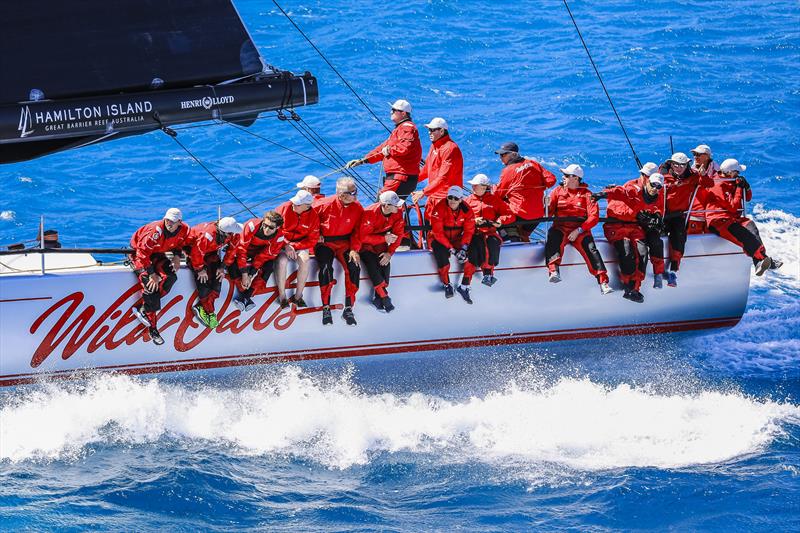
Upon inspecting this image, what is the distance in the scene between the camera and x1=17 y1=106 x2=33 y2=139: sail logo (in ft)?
28.3

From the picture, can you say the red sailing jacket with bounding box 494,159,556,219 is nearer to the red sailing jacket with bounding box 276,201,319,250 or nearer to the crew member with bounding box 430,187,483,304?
the crew member with bounding box 430,187,483,304

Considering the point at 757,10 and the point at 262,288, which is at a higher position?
the point at 757,10

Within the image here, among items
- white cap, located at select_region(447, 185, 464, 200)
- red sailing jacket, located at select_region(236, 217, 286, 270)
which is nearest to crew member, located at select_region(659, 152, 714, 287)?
white cap, located at select_region(447, 185, 464, 200)

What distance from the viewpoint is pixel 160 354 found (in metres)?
10.1

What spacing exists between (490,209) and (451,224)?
45 centimetres

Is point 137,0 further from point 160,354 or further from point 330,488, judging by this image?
point 330,488

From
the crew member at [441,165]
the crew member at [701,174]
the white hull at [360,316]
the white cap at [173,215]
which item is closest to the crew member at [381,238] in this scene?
the white hull at [360,316]

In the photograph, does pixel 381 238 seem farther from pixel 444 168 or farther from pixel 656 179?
pixel 656 179

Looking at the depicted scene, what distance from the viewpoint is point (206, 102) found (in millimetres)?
9227

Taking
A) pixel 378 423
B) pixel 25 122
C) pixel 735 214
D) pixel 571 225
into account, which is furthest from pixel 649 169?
pixel 25 122

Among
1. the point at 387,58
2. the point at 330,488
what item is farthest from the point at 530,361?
the point at 387,58

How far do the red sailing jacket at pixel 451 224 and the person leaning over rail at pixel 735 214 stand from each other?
2487 mm

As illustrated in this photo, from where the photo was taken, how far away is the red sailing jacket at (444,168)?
10453mm

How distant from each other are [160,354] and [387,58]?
10.0m
